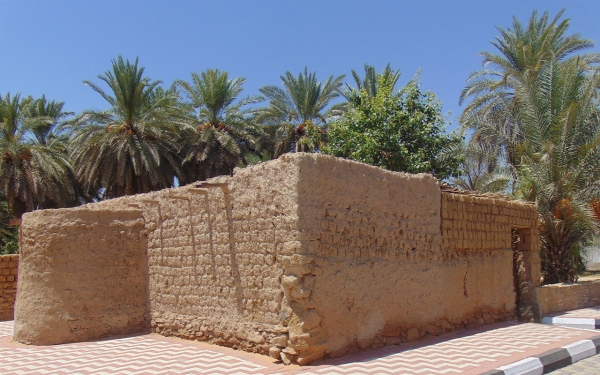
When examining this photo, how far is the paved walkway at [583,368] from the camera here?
6.34m

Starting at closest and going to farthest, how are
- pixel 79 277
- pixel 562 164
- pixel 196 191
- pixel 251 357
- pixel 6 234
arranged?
pixel 251 357 → pixel 196 191 → pixel 79 277 → pixel 562 164 → pixel 6 234

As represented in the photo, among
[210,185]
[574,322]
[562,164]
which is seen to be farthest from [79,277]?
[562,164]

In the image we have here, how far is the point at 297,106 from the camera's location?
20672mm

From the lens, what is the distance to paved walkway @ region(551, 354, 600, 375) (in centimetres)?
634

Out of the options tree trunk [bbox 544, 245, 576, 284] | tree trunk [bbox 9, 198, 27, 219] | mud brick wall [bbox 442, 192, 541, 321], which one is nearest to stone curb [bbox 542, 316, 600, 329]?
mud brick wall [bbox 442, 192, 541, 321]

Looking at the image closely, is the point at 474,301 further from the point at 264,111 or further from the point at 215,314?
the point at 264,111

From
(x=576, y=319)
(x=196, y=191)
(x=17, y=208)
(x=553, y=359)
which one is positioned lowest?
(x=553, y=359)

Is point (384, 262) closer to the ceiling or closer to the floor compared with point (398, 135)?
closer to the floor

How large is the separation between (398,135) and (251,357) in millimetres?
8938

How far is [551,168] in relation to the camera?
11.7m

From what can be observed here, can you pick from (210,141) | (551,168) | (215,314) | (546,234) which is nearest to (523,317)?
(546,234)

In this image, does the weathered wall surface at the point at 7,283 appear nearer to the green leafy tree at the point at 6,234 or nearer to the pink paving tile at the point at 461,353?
the pink paving tile at the point at 461,353

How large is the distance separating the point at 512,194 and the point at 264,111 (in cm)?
1093

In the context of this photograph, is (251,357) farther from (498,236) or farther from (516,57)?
(516,57)
